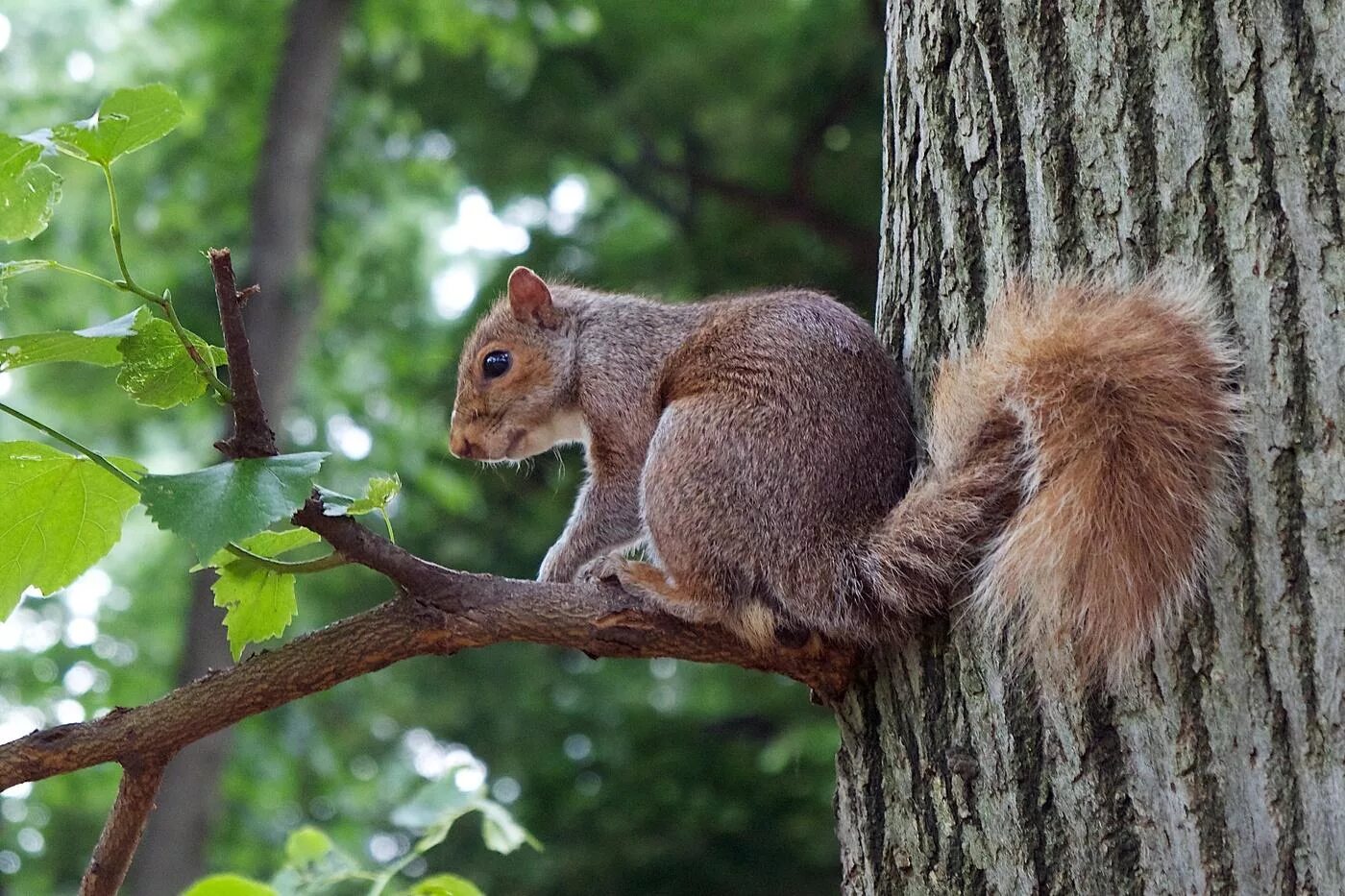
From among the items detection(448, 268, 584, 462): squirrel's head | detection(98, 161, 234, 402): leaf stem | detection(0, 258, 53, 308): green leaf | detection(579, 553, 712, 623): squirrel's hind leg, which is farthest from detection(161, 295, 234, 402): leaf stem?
detection(448, 268, 584, 462): squirrel's head

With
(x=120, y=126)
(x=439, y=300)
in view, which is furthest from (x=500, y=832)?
(x=439, y=300)

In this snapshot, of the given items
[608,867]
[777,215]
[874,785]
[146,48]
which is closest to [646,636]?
[874,785]

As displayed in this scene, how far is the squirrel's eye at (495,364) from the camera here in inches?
103

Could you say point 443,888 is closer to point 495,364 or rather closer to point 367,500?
point 367,500

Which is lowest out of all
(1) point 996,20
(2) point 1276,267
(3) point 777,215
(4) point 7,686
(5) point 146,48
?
(4) point 7,686

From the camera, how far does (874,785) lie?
1.53 meters

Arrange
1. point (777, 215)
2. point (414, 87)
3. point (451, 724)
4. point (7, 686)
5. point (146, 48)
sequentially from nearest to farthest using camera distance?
point (777, 215) → point (451, 724) → point (414, 87) → point (7, 686) → point (146, 48)

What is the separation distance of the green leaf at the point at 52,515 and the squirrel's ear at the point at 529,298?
1.31 m

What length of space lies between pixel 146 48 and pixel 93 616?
3195mm

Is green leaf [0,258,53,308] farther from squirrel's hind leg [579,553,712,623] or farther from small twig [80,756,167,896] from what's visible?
squirrel's hind leg [579,553,712,623]

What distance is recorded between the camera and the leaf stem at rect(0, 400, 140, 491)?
123 centimetres

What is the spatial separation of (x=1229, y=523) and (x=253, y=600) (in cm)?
102

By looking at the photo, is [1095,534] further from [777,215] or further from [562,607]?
[777,215]

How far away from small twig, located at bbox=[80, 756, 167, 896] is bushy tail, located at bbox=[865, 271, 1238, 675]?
2.74ft
